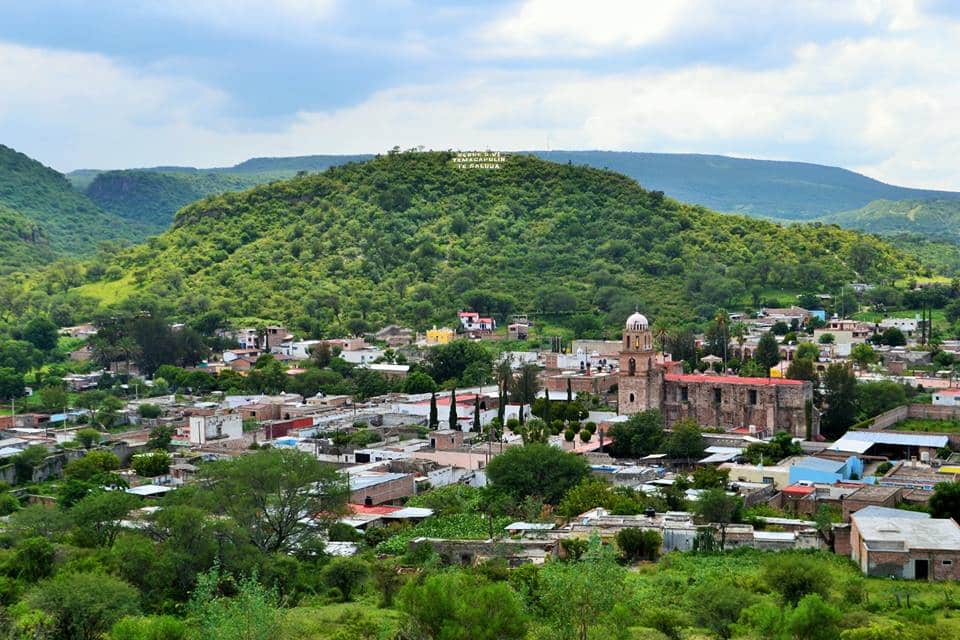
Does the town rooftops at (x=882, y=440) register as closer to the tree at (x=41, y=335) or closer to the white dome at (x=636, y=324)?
the white dome at (x=636, y=324)

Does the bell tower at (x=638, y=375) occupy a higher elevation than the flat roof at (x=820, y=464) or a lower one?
higher

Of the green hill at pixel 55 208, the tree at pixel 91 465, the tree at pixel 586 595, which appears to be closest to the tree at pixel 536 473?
the tree at pixel 586 595

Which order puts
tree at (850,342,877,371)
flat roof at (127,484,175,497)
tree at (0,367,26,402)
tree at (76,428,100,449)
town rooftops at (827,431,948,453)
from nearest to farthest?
flat roof at (127,484,175,497), town rooftops at (827,431,948,453), tree at (76,428,100,449), tree at (0,367,26,402), tree at (850,342,877,371)

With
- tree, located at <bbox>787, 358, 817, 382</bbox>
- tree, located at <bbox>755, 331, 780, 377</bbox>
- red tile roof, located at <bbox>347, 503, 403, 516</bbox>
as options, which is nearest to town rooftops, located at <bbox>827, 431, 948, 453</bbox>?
tree, located at <bbox>787, 358, 817, 382</bbox>

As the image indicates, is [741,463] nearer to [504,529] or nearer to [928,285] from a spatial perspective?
[504,529]

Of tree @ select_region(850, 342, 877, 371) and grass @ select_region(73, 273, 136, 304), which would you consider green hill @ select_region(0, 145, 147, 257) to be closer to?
grass @ select_region(73, 273, 136, 304)

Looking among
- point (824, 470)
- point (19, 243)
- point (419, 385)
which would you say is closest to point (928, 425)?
point (824, 470)
